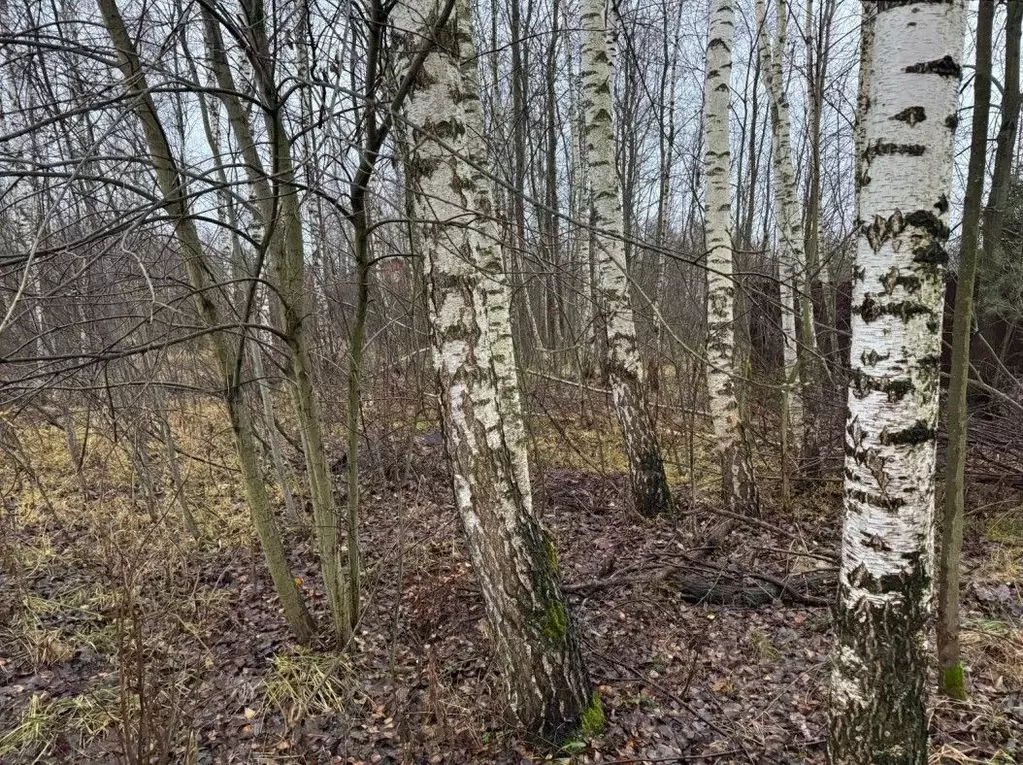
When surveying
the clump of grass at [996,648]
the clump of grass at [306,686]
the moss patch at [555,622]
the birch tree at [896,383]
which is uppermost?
the birch tree at [896,383]

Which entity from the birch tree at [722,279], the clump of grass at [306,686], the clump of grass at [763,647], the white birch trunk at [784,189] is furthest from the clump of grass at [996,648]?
the clump of grass at [306,686]

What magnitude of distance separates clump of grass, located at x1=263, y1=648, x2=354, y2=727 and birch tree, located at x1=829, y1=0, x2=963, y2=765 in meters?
2.42

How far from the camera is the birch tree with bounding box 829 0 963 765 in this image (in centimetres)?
168

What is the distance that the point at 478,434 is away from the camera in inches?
97.0

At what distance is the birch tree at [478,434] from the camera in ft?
7.64

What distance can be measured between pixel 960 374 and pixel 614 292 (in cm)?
275

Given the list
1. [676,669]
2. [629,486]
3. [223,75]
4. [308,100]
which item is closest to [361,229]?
[308,100]

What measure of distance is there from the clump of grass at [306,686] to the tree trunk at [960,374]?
119 inches

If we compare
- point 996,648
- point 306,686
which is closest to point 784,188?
point 996,648

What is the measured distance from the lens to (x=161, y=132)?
9.06ft

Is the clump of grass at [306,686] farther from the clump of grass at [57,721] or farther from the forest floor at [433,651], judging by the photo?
the clump of grass at [57,721]

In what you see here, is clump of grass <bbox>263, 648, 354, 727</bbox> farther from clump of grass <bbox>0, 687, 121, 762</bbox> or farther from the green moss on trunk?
the green moss on trunk

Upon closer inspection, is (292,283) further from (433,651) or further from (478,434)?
(433,651)

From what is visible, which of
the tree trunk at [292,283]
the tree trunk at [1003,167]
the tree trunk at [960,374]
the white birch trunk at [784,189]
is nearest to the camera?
the tree trunk at [960,374]
